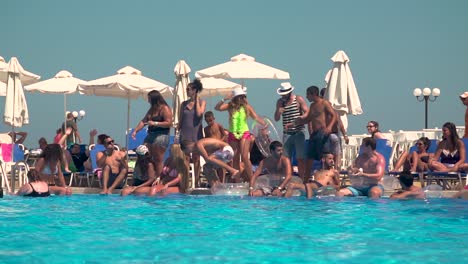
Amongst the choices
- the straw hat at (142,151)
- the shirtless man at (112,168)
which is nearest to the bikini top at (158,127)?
the straw hat at (142,151)

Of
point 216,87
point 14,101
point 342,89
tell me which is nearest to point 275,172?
point 342,89

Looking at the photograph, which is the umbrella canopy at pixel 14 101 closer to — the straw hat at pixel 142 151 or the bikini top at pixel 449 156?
the straw hat at pixel 142 151

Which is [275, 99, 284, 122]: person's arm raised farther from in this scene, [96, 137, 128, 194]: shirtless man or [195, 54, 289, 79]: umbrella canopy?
[195, 54, 289, 79]: umbrella canopy

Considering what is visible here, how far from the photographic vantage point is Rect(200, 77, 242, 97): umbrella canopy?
2306 centimetres

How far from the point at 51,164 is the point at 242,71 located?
598cm

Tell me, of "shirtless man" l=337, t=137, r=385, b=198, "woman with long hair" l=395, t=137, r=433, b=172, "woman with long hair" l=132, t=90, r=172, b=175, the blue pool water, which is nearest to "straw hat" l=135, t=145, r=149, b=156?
"woman with long hair" l=132, t=90, r=172, b=175

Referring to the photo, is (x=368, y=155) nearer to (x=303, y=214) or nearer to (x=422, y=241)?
(x=303, y=214)

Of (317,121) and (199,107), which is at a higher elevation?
(199,107)

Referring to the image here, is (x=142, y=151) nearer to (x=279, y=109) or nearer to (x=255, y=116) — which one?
(x=255, y=116)

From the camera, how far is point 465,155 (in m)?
15.0

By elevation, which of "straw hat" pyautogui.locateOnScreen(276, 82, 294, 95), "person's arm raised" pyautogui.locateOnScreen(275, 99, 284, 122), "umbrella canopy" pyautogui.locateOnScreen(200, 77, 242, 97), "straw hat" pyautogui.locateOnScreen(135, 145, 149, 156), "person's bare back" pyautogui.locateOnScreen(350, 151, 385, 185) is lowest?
"person's bare back" pyautogui.locateOnScreen(350, 151, 385, 185)

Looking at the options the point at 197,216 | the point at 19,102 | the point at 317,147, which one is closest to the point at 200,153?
the point at 317,147

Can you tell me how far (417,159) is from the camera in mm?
15773

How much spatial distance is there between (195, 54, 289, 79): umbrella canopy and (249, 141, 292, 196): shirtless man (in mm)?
5594
